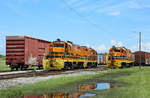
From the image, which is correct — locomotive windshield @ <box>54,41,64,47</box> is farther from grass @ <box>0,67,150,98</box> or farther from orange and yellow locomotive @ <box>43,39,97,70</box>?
grass @ <box>0,67,150,98</box>

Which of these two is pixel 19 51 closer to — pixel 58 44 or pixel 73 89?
pixel 58 44

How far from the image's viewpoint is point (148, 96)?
8.09m

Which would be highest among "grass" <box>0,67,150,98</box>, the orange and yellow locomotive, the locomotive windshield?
the locomotive windshield

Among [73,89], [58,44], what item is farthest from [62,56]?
[73,89]

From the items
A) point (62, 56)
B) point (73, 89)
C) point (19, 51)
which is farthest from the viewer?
point (19, 51)

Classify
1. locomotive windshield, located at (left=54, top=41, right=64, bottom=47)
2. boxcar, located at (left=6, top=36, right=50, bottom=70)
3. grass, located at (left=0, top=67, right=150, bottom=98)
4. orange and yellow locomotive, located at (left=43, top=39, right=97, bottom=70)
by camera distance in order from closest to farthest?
grass, located at (left=0, top=67, right=150, bottom=98) < orange and yellow locomotive, located at (left=43, top=39, right=97, bottom=70) < locomotive windshield, located at (left=54, top=41, right=64, bottom=47) < boxcar, located at (left=6, top=36, right=50, bottom=70)

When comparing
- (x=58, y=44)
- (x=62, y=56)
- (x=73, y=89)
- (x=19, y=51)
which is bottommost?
(x=73, y=89)

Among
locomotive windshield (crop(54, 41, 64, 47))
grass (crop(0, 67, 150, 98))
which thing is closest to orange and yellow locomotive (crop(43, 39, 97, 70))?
locomotive windshield (crop(54, 41, 64, 47))

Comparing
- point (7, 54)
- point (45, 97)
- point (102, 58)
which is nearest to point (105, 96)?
point (45, 97)

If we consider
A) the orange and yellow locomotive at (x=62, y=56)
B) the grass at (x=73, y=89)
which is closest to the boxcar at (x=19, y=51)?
the orange and yellow locomotive at (x=62, y=56)

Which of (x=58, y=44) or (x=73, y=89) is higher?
(x=58, y=44)

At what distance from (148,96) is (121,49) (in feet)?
81.5

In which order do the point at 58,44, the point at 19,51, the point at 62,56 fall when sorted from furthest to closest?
the point at 19,51, the point at 58,44, the point at 62,56

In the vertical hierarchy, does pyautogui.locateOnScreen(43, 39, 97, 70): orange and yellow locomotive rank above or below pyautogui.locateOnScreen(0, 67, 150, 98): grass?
above
